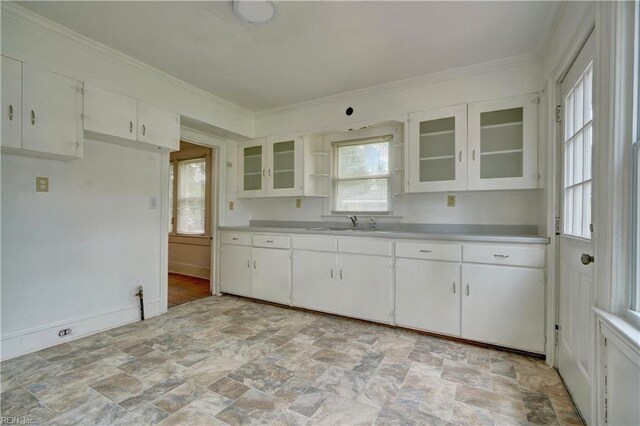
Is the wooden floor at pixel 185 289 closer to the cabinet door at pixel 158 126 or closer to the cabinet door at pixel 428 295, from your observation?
the cabinet door at pixel 158 126

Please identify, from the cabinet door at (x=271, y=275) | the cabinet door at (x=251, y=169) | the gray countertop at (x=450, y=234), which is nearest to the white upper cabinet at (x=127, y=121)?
the cabinet door at (x=251, y=169)

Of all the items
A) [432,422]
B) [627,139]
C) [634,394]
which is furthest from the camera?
[432,422]

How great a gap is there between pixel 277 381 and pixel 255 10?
8.28 ft

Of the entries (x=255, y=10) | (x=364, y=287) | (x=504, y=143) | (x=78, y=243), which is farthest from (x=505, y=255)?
(x=78, y=243)

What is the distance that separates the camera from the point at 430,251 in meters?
2.71

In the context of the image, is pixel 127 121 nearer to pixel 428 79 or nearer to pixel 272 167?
pixel 272 167

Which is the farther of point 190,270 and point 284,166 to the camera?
point 190,270

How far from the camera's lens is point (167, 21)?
2.16 metres

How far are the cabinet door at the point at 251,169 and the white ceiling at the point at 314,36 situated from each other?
1159mm

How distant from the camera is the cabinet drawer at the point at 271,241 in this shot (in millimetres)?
3541

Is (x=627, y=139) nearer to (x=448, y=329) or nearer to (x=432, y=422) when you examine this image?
(x=432, y=422)

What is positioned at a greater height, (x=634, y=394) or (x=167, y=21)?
(x=167, y=21)

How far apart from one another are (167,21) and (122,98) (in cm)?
94

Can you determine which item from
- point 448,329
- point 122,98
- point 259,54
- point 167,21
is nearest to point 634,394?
point 448,329
